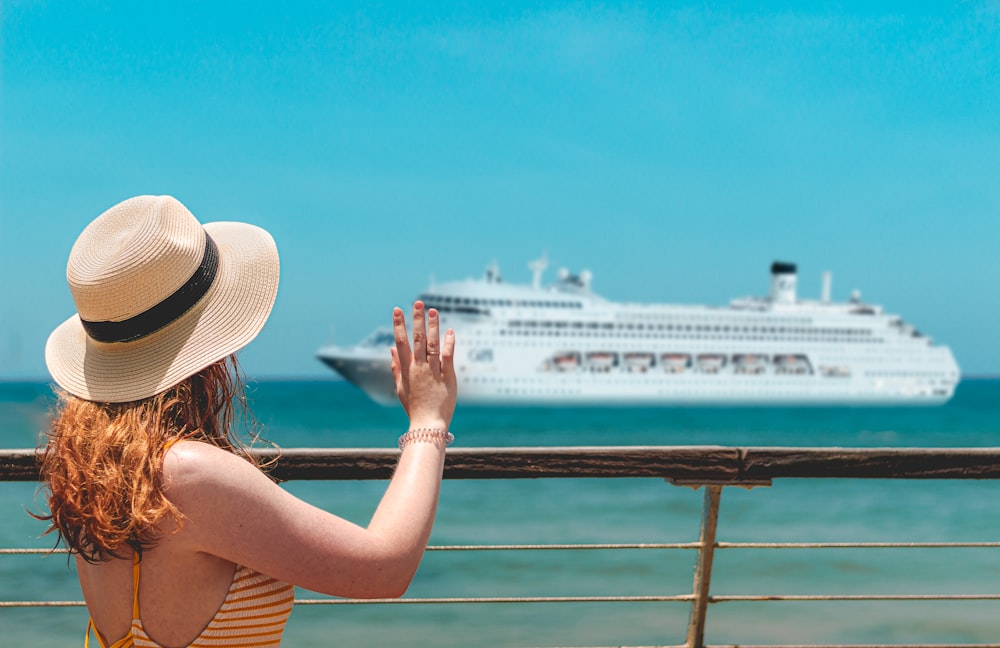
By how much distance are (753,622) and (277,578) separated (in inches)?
270

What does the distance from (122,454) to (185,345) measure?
0.34 ft

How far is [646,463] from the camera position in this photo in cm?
175

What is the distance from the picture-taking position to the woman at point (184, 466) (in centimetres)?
85

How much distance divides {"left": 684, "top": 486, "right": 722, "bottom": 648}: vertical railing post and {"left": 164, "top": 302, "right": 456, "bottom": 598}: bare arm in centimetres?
104

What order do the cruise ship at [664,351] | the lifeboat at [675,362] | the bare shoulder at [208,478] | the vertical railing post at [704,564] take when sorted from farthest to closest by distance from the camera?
the lifeboat at [675,362] → the cruise ship at [664,351] → the vertical railing post at [704,564] → the bare shoulder at [208,478]

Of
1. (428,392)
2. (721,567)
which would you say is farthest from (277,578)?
(721,567)

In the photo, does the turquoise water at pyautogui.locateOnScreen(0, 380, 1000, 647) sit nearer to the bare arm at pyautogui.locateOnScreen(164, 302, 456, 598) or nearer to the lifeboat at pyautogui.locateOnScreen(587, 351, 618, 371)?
the bare arm at pyautogui.locateOnScreen(164, 302, 456, 598)

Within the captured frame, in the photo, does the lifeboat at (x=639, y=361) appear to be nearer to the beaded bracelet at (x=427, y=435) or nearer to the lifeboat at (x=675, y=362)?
the lifeboat at (x=675, y=362)

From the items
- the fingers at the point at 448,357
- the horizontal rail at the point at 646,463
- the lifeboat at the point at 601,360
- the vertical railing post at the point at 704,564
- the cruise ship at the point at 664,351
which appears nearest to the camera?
the fingers at the point at 448,357

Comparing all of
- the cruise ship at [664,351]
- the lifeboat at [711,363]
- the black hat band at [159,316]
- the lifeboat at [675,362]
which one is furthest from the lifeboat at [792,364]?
the black hat band at [159,316]

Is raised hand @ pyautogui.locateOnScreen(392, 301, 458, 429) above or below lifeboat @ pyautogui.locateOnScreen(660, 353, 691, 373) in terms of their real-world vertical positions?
below

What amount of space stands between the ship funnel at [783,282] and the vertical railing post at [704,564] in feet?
155

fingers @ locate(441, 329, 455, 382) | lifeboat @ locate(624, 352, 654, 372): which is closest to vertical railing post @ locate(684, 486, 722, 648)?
fingers @ locate(441, 329, 455, 382)

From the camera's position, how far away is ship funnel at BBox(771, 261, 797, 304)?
1881 inches
